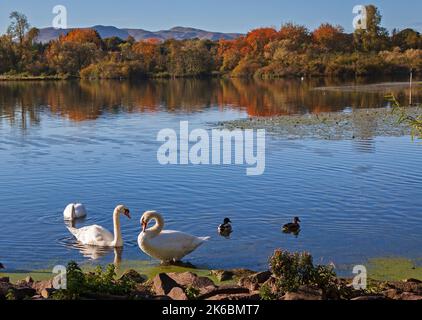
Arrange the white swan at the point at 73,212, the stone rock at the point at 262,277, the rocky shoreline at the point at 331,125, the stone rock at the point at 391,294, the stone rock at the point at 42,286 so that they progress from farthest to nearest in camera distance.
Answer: the rocky shoreline at the point at 331,125
the white swan at the point at 73,212
the stone rock at the point at 262,277
the stone rock at the point at 42,286
the stone rock at the point at 391,294

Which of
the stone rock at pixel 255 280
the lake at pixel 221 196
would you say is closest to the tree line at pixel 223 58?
the lake at pixel 221 196

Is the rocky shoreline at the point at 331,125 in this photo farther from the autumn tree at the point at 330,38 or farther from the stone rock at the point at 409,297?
the autumn tree at the point at 330,38

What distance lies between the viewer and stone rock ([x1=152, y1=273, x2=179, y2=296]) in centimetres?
→ 800

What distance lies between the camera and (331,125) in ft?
97.0

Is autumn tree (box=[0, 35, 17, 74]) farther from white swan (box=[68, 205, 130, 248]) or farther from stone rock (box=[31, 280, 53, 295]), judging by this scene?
stone rock (box=[31, 280, 53, 295])

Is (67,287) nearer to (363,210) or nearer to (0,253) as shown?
(0,253)

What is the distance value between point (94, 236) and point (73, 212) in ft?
5.71

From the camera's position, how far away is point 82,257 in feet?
38.1

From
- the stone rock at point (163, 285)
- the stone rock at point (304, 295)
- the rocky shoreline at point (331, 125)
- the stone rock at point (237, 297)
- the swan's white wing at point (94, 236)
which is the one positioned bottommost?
the swan's white wing at point (94, 236)

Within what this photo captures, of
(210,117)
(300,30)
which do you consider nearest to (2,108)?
(210,117)

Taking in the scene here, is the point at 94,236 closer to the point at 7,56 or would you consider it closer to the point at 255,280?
the point at 255,280

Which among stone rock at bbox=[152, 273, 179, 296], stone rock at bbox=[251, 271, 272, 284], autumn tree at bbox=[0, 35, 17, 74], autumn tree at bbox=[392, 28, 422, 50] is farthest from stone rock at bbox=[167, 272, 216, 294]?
autumn tree at bbox=[392, 28, 422, 50]

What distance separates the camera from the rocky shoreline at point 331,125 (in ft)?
86.0
